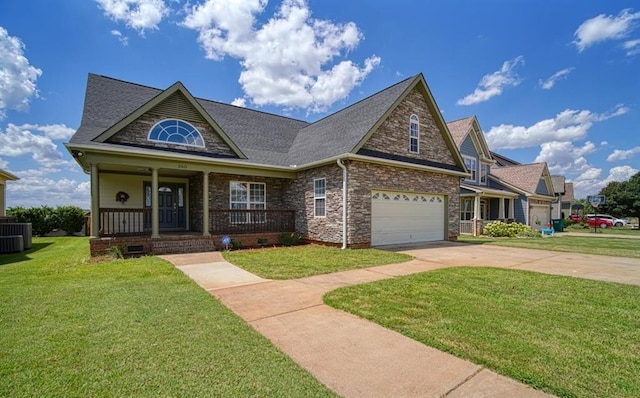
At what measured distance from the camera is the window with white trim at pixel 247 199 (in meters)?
13.1

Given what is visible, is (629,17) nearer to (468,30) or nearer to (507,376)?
(468,30)

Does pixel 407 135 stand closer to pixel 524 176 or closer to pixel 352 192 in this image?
pixel 352 192

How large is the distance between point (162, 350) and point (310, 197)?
10180 mm

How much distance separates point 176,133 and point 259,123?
607 centimetres

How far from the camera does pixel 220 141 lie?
40.5 ft

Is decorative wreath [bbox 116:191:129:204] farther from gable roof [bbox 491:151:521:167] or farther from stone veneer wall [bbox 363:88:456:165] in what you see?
gable roof [bbox 491:151:521:167]

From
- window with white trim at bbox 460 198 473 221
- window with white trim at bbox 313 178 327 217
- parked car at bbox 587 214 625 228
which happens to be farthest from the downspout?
parked car at bbox 587 214 625 228

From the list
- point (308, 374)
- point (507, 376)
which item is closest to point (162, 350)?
point (308, 374)

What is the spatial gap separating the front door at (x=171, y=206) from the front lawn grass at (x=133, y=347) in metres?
8.11

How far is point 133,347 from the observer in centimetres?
323

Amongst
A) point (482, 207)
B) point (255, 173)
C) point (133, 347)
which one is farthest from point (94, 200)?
point (482, 207)

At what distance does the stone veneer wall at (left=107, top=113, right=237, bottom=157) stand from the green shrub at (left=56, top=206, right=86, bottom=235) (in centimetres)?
1234

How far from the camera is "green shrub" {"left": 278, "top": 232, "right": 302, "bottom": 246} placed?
42.4 ft

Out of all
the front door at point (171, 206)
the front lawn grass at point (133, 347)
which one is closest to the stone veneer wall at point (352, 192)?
the front door at point (171, 206)
